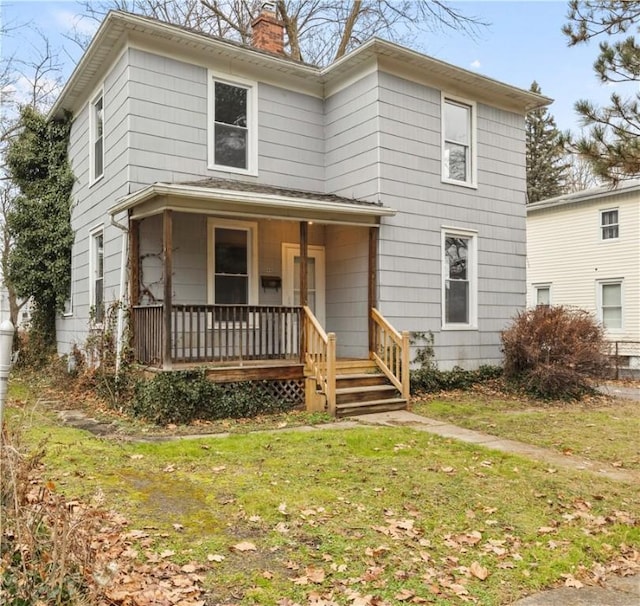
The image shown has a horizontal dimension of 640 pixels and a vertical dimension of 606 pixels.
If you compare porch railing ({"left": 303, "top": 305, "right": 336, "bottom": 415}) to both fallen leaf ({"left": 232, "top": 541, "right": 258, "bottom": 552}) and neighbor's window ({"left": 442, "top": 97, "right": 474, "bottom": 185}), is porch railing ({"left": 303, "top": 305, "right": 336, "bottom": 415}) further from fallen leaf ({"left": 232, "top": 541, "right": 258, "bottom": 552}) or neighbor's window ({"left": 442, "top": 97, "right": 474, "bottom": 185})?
fallen leaf ({"left": 232, "top": 541, "right": 258, "bottom": 552})

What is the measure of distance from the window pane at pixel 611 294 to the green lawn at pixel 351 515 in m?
14.8

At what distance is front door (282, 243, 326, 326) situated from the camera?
11445 mm

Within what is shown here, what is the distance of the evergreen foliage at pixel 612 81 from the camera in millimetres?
6746

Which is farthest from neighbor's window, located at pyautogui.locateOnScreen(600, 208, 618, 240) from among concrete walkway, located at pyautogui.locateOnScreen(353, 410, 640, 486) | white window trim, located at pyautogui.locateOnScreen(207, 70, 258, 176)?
white window trim, located at pyautogui.locateOnScreen(207, 70, 258, 176)

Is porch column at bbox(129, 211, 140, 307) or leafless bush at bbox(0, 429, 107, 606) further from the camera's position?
porch column at bbox(129, 211, 140, 307)

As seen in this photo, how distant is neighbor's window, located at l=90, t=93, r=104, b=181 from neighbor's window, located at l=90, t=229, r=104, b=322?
1.26m

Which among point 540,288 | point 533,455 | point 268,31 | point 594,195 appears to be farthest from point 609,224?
point 533,455

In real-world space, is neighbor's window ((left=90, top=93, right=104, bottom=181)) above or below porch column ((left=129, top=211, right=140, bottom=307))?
above

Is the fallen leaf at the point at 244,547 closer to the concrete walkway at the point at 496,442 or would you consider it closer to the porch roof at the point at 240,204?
the concrete walkway at the point at 496,442

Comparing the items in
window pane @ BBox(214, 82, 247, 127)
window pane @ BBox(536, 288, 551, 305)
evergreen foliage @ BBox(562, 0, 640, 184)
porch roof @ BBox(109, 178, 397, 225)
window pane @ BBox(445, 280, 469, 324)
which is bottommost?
window pane @ BBox(445, 280, 469, 324)

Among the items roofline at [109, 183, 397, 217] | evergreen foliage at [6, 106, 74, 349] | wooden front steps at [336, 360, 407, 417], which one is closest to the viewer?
→ roofline at [109, 183, 397, 217]

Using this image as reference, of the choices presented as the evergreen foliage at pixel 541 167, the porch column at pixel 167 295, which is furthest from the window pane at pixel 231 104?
the evergreen foliage at pixel 541 167

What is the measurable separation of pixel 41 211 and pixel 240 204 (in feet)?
23.5

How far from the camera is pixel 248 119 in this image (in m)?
10.9
